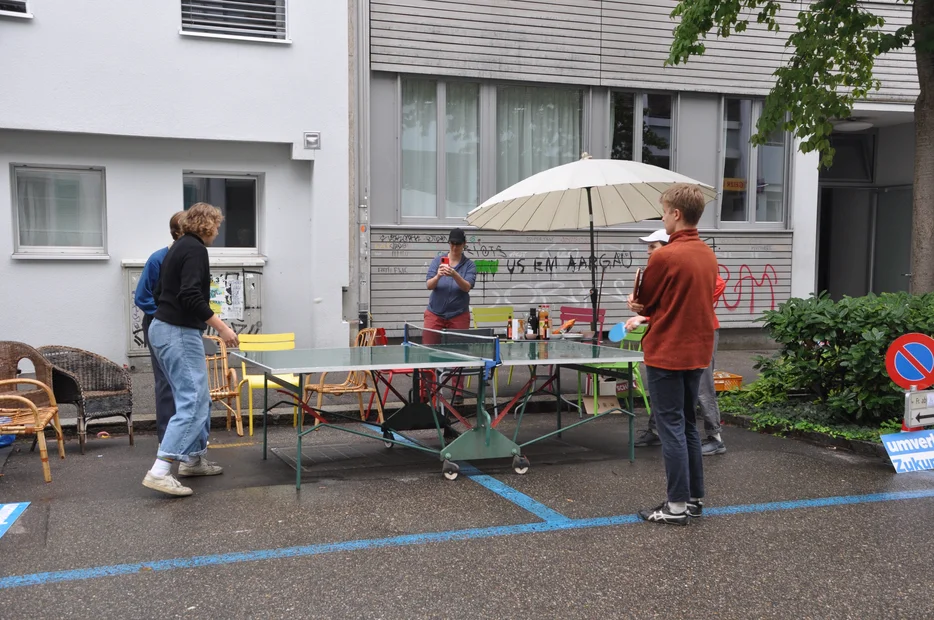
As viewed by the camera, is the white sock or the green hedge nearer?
the white sock

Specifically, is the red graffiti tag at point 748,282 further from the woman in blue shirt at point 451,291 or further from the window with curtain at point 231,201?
the window with curtain at point 231,201

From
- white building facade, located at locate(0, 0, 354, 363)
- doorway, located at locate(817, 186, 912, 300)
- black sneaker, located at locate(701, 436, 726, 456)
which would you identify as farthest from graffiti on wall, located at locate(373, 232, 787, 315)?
black sneaker, located at locate(701, 436, 726, 456)

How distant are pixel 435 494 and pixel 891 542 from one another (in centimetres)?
278

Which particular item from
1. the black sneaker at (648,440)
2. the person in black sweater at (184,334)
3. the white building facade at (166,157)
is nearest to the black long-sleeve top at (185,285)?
the person in black sweater at (184,334)

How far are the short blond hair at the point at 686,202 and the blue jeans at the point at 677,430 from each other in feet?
3.06

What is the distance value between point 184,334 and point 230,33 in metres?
7.12

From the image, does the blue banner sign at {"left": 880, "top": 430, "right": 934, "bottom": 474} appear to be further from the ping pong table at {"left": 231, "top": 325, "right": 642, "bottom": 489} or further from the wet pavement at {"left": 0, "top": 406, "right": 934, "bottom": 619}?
the ping pong table at {"left": 231, "top": 325, "right": 642, "bottom": 489}

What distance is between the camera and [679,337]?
512 centimetres

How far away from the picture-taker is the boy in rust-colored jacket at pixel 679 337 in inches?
201

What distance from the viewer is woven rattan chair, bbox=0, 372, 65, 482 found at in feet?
19.6

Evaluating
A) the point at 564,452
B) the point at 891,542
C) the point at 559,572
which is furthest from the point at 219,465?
Answer: the point at 891,542

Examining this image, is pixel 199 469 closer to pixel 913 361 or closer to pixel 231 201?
pixel 913 361

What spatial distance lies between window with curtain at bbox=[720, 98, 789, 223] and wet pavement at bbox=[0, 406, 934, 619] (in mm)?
8121

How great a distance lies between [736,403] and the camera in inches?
353
